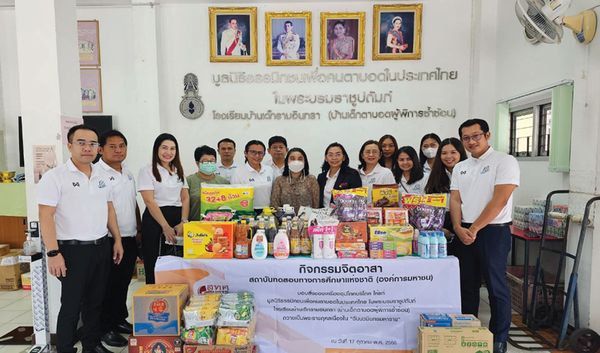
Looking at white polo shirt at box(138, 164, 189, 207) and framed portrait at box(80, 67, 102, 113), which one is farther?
framed portrait at box(80, 67, 102, 113)

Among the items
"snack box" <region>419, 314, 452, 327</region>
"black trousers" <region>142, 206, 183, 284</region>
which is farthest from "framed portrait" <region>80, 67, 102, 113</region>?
"snack box" <region>419, 314, 452, 327</region>

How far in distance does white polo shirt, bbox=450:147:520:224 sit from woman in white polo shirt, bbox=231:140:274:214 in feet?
5.70

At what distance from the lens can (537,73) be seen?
4004 mm

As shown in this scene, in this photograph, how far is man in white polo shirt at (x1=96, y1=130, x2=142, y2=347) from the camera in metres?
2.86

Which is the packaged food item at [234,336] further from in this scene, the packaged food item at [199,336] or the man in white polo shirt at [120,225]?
the man in white polo shirt at [120,225]

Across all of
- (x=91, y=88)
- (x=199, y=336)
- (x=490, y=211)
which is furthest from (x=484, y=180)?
(x=91, y=88)

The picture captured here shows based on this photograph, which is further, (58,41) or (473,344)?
(58,41)

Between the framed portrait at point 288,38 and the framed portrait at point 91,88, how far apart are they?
2518 mm

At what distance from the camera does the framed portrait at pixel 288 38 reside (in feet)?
16.6

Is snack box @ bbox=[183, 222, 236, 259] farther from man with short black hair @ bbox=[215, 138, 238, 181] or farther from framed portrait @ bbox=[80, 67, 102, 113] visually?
framed portrait @ bbox=[80, 67, 102, 113]

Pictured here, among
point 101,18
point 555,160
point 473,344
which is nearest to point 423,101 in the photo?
point 555,160

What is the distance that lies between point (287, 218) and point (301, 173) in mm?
754

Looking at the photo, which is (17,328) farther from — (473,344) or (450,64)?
(450,64)

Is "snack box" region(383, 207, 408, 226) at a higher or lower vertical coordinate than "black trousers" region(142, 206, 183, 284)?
higher
